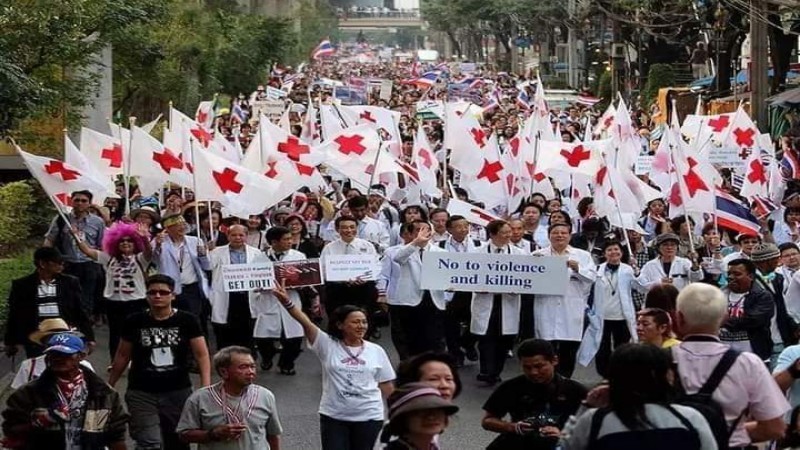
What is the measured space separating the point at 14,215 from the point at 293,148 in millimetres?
3818

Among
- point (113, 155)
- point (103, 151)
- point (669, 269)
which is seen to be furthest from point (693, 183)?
point (103, 151)

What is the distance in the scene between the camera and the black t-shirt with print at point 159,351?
813 centimetres

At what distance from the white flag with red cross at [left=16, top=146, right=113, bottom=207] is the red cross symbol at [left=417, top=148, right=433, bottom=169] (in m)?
5.15

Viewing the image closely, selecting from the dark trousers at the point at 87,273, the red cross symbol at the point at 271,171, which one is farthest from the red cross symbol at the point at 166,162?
the dark trousers at the point at 87,273

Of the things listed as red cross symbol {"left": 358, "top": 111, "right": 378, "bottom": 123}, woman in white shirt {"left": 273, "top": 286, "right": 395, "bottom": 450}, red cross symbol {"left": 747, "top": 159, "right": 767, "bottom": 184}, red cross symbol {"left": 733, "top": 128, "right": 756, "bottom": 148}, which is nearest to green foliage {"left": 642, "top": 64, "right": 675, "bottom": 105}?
red cross symbol {"left": 358, "top": 111, "right": 378, "bottom": 123}

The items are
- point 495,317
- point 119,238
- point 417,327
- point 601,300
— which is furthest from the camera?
point 417,327

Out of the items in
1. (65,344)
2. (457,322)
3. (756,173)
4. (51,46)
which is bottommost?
(457,322)

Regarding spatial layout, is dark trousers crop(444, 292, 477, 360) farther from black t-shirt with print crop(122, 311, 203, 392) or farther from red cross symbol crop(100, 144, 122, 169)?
red cross symbol crop(100, 144, 122, 169)

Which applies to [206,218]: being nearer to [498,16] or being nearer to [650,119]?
[650,119]

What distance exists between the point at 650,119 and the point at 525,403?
3110 cm

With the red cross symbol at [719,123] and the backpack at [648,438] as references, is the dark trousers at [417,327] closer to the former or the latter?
the backpack at [648,438]

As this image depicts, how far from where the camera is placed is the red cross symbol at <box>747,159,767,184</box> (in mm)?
16250

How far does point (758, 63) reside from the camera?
29.6 metres

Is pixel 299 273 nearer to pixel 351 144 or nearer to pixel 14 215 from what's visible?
pixel 351 144
